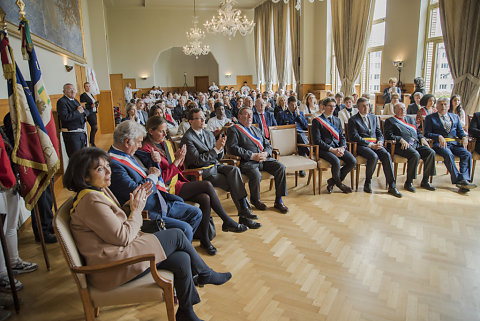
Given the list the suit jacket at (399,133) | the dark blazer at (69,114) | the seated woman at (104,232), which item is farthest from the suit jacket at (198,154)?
the suit jacket at (399,133)

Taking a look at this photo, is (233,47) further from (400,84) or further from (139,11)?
(400,84)

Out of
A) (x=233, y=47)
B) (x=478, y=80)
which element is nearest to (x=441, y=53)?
(x=478, y=80)

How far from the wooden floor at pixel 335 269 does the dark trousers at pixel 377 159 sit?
57 centimetres

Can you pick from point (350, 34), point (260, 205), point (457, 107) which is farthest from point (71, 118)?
point (350, 34)

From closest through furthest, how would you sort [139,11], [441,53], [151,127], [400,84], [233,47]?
[151,127] < [441,53] < [400,84] < [139,11] < [233,47]

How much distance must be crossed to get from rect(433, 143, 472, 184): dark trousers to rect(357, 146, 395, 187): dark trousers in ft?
2.48

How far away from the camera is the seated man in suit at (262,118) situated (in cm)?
502

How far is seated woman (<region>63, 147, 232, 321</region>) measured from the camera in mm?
1637

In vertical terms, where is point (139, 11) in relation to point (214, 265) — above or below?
above

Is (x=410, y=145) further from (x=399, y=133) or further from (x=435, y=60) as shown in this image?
(x=435, y=60)

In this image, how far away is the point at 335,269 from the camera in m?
2.63

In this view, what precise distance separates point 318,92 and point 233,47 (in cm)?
797

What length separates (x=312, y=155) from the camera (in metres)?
4.52

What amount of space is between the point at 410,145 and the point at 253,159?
2.32 metres
